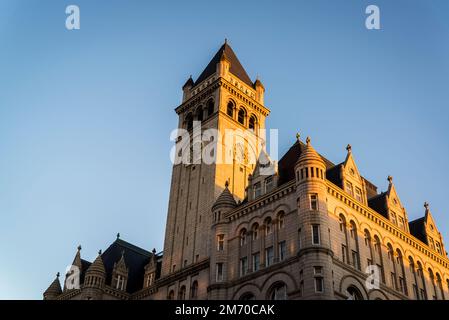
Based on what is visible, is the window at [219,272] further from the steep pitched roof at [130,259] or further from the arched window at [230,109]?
the arched window at [230,109]

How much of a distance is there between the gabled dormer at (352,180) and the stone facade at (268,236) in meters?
0.14

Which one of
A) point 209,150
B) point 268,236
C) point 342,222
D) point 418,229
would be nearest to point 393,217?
point 418,229

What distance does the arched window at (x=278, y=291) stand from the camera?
51162mm

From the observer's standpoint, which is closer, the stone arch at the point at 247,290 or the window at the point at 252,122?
the stone arch at the point at 247,290

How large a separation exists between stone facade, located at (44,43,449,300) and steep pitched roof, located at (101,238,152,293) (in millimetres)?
270

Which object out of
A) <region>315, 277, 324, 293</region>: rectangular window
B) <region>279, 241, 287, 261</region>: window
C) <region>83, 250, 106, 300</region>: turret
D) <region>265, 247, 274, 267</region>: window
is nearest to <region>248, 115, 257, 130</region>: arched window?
<region>83, 250, 106, 300</region>: turret

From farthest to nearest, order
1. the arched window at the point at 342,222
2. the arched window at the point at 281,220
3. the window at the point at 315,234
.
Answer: the arched window at the point at 281,220 < the arched window at the point at 342,222 < the window at the point at 315,234

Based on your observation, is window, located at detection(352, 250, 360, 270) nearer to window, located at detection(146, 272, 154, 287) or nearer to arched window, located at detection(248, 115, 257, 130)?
window, located at detection(146, 272, 154, 287)

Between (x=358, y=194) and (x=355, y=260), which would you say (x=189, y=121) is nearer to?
(x=358, y=194)

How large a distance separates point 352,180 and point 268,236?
11.1 metres

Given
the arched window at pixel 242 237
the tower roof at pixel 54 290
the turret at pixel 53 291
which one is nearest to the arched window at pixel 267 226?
the arched window at pixel 242 237

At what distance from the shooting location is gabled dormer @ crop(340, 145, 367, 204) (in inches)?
2307
